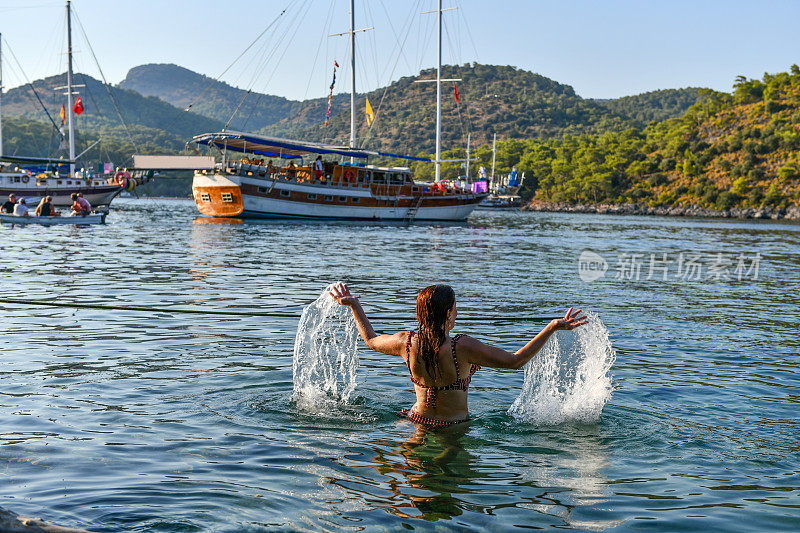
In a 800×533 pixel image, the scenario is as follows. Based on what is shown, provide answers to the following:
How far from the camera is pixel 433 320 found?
5.79 meters

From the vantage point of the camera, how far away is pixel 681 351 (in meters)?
11.2

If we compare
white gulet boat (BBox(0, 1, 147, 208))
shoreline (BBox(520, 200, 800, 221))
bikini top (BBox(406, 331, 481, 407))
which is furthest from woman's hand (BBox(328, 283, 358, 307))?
shoreline (BBox(520, 200, 800, 221))

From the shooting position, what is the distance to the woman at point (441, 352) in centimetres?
569

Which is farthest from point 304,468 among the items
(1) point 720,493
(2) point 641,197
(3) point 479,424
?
(2) point 641,197

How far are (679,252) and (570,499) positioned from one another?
31.1 m

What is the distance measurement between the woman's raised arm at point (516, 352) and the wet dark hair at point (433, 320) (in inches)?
8.8

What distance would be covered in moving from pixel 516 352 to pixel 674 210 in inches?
5031

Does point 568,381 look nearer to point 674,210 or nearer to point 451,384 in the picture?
point 451,384

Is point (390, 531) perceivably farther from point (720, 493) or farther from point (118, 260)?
point (118, 260)

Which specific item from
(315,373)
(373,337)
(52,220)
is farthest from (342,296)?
(52,220)

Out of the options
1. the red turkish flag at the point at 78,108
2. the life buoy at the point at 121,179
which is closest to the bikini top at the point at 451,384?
the life buoy at the point at 121,179

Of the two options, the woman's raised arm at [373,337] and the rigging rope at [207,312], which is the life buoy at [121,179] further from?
the woman's raised arm at [373,337]
